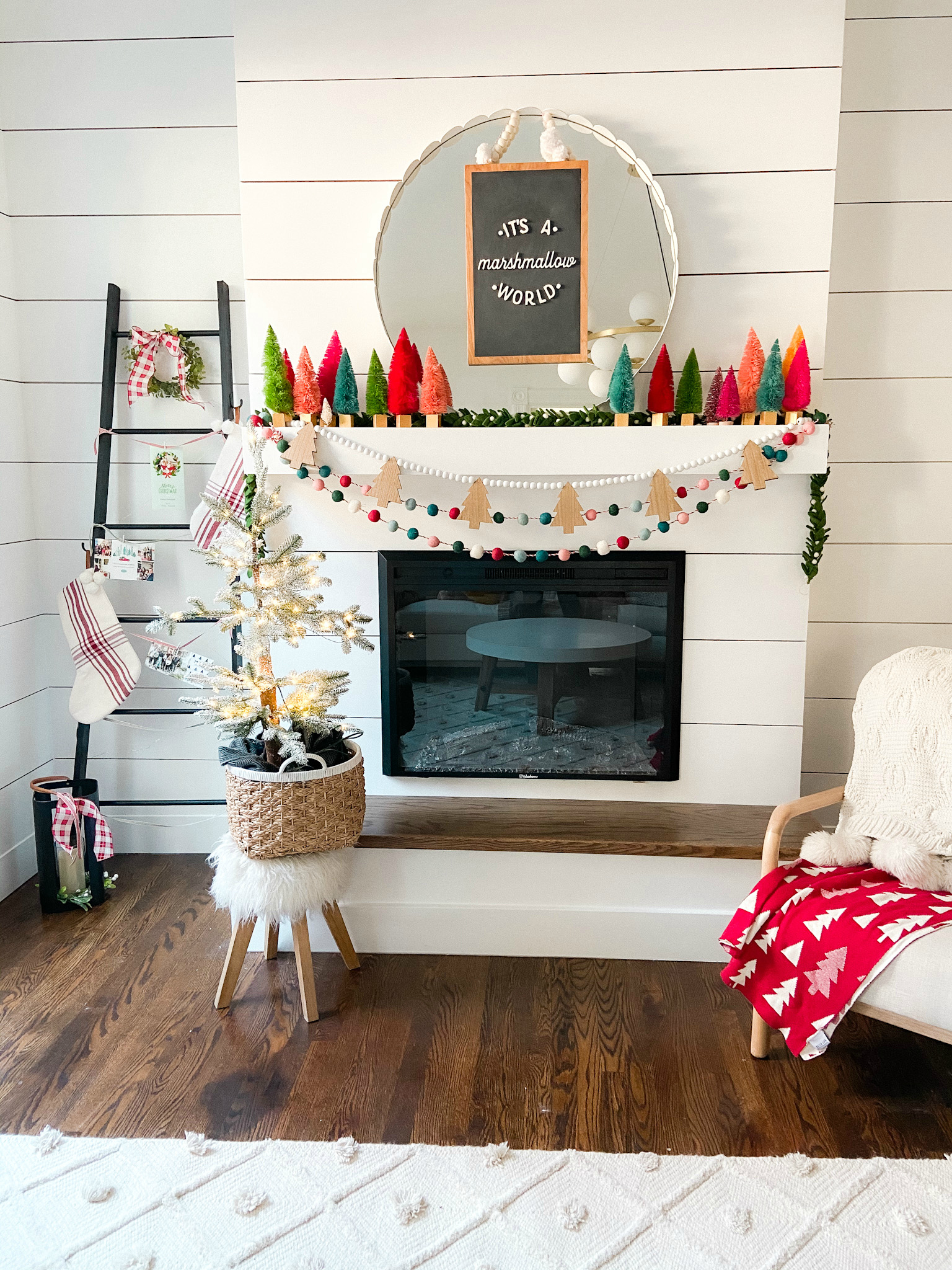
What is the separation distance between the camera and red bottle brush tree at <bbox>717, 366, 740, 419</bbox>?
88.0 inches

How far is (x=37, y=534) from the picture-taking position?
306 centimetres

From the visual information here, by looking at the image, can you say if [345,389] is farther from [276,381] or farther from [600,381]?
[600,381]

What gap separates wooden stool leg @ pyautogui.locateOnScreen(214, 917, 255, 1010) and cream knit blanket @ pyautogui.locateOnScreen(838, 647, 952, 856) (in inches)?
59.3

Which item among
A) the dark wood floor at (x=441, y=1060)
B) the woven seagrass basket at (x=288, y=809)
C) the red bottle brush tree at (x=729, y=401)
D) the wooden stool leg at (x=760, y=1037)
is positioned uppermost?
the red bottle brush tree at (x=729, y=401)

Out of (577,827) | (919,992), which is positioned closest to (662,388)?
(577,827)

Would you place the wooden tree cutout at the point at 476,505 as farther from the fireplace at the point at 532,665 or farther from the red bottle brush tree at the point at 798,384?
the red bottle brush tree at the point at 798,384

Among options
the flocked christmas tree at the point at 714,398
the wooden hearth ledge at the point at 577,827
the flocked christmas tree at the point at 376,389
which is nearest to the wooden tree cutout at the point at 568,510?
the flocked christmas tree at the point at 714,398

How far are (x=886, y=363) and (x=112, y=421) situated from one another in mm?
2465

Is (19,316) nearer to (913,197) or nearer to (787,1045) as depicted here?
(913,197)

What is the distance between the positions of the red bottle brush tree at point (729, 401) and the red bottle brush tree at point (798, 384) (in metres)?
0.12

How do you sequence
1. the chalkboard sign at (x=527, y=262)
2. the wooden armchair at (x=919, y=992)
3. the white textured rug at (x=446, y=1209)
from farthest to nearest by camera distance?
the chalkboard sign at (x=527, y=262) → the wooden armchair at (x=919, y=992) → the white textured rug at (x=446, y=1209)

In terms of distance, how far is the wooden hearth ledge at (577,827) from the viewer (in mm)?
2330

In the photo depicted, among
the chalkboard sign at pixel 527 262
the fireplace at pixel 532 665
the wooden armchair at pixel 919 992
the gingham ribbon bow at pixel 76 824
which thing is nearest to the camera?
the wooden armchair at pixel 919 992

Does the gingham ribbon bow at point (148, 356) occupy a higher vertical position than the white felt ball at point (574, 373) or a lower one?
higher
